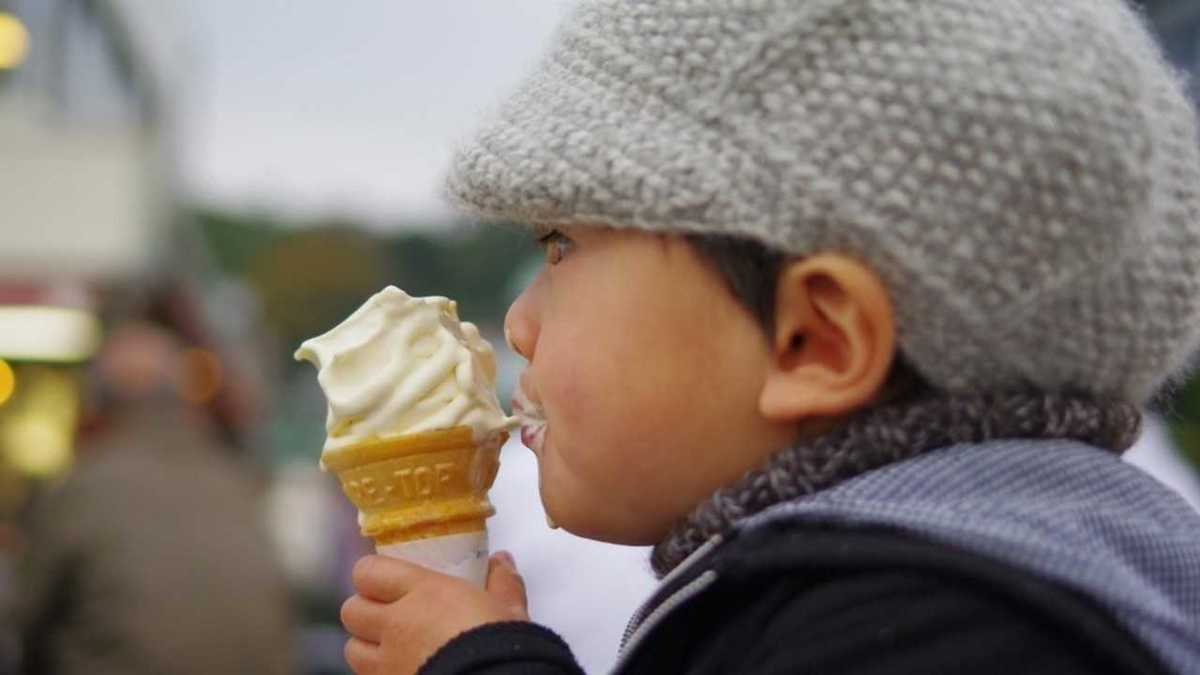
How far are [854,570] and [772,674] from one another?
118mm

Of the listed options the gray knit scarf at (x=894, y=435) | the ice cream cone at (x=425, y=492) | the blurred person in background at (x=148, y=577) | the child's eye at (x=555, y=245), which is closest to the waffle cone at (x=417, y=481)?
the ice cream cone at (x=425, y=492)

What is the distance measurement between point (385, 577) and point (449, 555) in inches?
3.5

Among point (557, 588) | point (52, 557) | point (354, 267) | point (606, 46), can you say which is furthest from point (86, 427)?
point (354, 267)

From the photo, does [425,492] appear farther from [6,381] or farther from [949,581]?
[6,381]

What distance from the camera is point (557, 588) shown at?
227 centimetres

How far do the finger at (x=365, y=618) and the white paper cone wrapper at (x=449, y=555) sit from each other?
0.07 metres

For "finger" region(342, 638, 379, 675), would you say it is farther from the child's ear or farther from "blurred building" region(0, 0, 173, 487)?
"blurred building" region(0, 0, 173, 487)

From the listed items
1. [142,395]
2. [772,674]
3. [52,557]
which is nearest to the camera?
[772,674]

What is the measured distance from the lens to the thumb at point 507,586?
1712 mm

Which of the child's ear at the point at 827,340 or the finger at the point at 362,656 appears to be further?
the finger at the point at 362,656

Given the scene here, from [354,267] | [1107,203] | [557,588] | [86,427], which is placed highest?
[1107,203]

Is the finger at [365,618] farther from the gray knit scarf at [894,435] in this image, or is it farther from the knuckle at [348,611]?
the gray knit scarf at [894,435]

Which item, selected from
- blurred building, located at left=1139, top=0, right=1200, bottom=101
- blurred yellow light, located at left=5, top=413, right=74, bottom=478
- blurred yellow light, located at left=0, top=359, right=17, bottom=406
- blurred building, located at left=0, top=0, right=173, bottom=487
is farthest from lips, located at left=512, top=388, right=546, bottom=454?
blurred yellow light, located at left=0, top=359, right=17, bottom=406

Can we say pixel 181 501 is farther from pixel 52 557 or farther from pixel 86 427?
pixel 86 427
